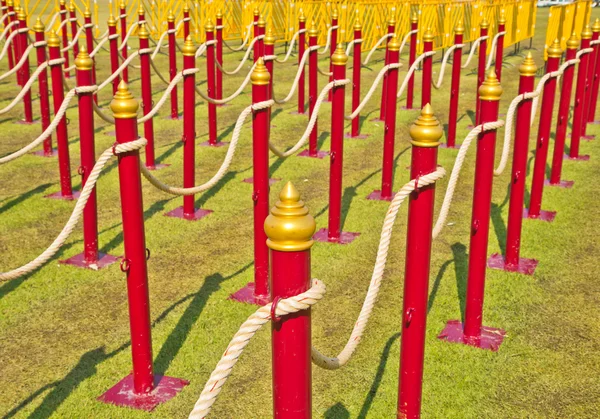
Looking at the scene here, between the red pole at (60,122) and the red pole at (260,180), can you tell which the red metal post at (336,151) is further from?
the red pole at (60,122)

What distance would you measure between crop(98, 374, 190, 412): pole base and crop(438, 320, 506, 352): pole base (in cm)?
150

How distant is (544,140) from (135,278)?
3.74 m

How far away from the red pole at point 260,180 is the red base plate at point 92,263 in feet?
3.51

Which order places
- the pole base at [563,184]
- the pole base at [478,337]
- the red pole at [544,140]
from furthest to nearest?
the pole base at [563,184] → the red pole at [544,140] → the pole base at [478,337]

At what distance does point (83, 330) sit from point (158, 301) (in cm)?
54

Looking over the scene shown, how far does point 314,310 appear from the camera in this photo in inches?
185

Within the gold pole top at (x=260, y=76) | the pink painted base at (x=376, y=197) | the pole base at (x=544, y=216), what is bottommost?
the pink painted base at (x=376, y=197)

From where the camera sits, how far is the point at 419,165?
10.0ft

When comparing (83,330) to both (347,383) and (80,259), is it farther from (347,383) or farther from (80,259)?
(347,383)

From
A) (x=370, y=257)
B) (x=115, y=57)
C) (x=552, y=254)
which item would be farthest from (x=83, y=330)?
(x=115, y=57)

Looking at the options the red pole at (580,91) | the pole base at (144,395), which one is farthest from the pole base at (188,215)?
the red pole at (580,91)

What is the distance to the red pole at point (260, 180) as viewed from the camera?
4.55 m

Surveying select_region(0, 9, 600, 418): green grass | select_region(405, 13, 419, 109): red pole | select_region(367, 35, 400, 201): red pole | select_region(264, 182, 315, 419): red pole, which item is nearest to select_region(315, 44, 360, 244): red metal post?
select_region(0, 9, 600, 418): green grass

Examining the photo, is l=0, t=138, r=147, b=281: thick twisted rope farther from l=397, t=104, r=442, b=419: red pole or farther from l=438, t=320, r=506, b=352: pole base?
l=438, t=320, r=506, b=352: pole base
